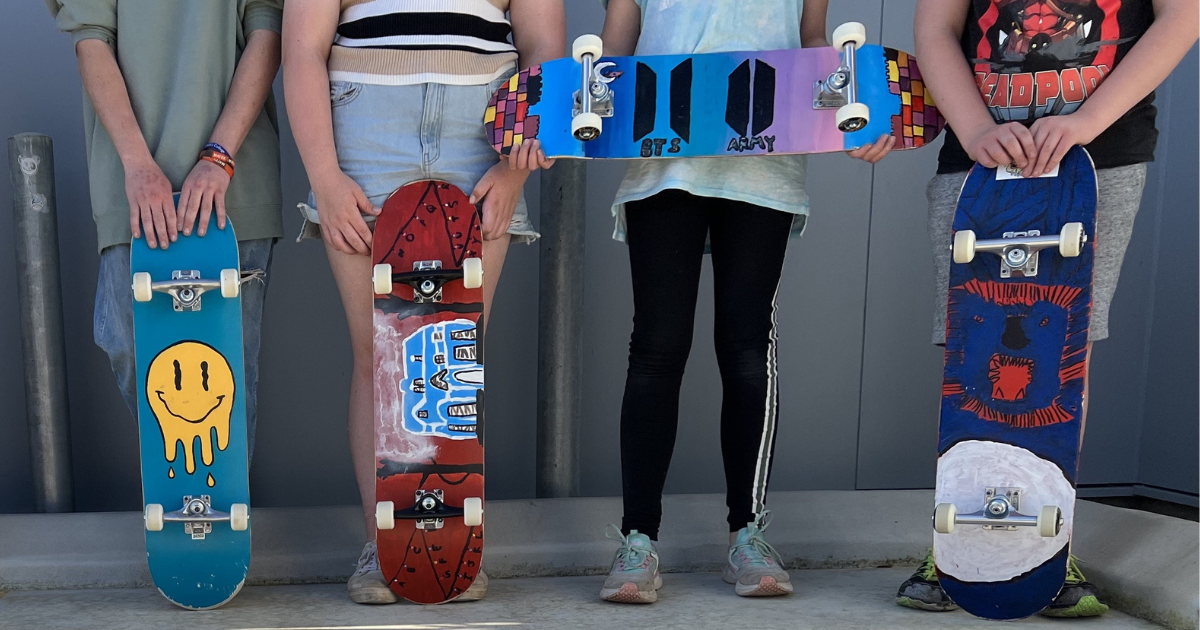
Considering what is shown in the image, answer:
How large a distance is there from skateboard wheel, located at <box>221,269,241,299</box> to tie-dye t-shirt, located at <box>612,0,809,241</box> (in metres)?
0.80

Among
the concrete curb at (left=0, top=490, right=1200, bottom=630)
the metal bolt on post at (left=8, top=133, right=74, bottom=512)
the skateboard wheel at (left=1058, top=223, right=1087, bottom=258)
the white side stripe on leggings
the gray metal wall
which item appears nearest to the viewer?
the skateboard wheel at (left=1058, top=223, right=1087, bottom=258)

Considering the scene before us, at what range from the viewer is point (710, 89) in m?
2.04

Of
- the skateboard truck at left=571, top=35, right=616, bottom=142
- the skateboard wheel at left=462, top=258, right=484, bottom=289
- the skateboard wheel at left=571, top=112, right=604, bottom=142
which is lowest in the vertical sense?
the skateboard wheel at left=462, top=258, right=484, bottom=289

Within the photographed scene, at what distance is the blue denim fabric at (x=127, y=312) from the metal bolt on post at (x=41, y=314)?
0.47m

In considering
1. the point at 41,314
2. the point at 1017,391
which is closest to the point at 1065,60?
the point at 1017,391

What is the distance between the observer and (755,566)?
2.04 meters

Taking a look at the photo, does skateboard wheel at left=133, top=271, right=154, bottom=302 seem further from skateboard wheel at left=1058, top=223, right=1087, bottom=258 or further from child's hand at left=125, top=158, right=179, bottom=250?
skateboard wheel at left=1058, top=223, right=1087, bottom=258

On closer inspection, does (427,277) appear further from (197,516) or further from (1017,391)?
(1017,391)

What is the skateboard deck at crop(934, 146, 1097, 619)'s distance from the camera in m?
1.88

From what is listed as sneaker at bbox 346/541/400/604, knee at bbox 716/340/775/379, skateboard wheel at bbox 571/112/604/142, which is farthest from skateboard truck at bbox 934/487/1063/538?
sneaker at bbox 346/541/400/604

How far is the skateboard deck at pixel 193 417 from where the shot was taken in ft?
6.52

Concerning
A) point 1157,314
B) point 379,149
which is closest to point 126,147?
point 379,149

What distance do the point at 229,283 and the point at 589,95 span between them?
0.84m

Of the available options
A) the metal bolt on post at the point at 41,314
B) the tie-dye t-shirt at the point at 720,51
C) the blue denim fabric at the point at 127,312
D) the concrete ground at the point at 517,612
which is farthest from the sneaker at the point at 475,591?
the metal bolt on post at the point at 41,314
